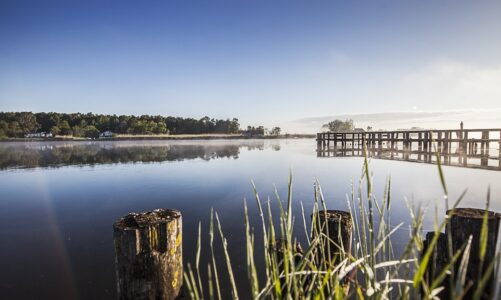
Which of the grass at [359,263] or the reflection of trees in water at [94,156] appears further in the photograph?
the reflection of trees in water at [94,156]

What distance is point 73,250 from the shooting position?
187 inches

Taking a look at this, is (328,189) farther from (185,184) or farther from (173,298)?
(173,298)

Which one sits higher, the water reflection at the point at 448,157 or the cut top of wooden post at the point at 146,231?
the cut top of wooden post at the point at 146,231

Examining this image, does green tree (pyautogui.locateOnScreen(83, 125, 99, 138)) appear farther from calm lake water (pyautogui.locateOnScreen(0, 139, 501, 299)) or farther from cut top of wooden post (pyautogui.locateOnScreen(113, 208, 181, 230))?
cut top of wooden post (pyautogui.locateOnScreen(113, 208, 181, 230))

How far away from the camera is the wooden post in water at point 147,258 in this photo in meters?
2.18

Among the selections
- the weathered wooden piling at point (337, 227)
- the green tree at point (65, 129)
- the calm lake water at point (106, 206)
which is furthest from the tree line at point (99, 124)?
the weathered wooden piling at point (337, 227)

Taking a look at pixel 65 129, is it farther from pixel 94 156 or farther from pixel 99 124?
pixel 94 156

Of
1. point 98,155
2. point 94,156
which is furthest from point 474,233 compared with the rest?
point 98,155

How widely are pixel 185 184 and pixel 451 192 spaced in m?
8.13

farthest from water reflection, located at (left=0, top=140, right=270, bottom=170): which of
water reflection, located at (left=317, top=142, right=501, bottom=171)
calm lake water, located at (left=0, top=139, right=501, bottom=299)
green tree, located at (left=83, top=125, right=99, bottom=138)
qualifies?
green tree, located at (left=83, top=125, right=99, bottom=138)

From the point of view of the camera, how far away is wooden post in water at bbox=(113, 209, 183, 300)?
2184mm

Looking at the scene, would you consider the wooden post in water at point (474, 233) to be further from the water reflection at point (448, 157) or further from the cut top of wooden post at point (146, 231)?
the water reflection at point (448, 157)

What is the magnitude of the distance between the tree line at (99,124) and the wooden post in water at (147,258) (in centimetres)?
13624

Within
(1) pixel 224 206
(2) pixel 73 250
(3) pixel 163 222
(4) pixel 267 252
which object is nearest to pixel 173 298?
(3) pixel 163 222
